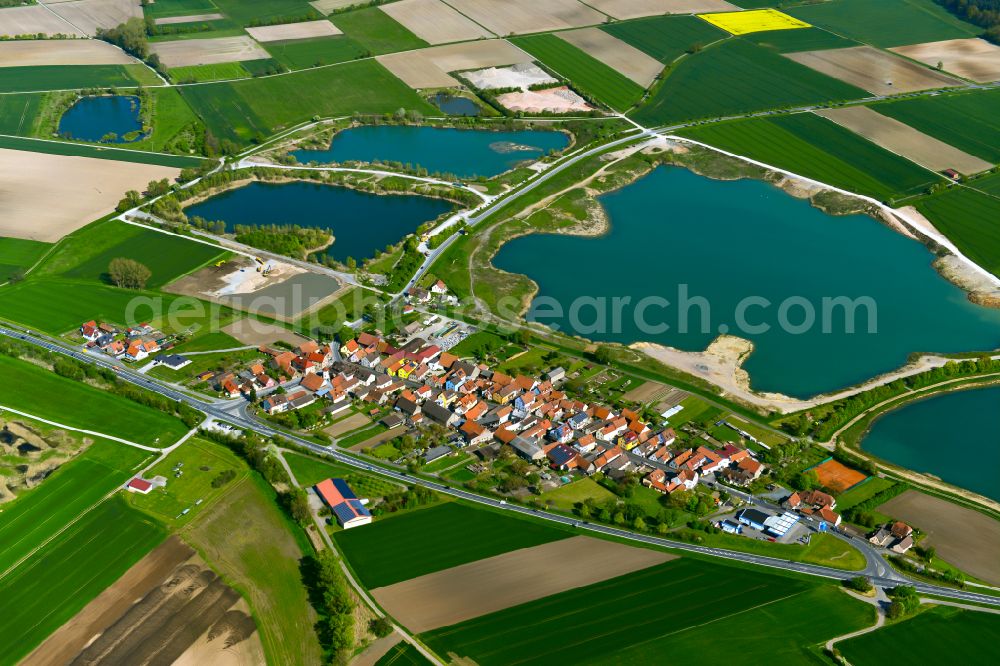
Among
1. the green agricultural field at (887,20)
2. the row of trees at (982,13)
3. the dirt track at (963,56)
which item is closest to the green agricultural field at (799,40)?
the green agricultural field at (887,20)

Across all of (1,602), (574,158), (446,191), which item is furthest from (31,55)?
(1,602)

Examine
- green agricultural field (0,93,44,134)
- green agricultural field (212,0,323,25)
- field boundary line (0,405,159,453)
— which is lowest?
field boundary line (0,405,159,453)

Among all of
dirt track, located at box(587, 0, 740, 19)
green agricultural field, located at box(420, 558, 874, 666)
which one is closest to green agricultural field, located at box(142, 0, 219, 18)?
dirt track, located at box(587, 0, 740, 19)

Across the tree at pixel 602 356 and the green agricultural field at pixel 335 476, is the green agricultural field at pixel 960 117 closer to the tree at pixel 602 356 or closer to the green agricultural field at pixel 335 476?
the tree at pixel 602 356

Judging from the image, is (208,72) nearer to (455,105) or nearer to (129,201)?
(455,105)

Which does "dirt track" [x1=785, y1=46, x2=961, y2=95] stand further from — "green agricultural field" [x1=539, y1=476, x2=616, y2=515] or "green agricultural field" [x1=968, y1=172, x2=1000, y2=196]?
"green agricultural field" [x1=539, y1=476, x2=616, y2=515]

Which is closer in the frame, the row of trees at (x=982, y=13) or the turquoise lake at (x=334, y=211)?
the turquoise lake at (x=334, y=211)
